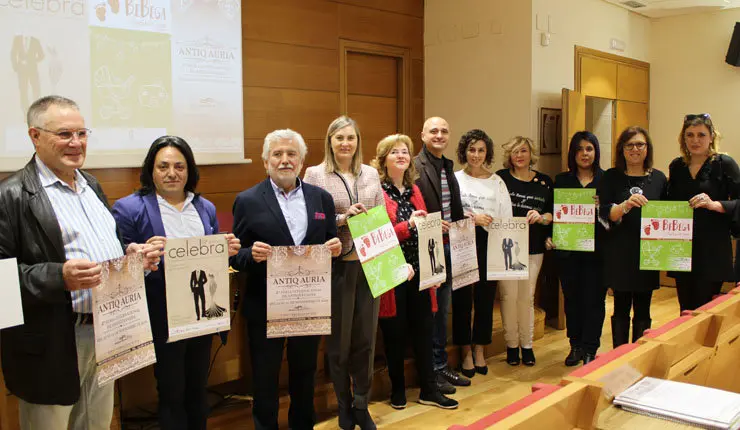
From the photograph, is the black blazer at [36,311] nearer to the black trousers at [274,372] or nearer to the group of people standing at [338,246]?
the group of people standing at [338,246]

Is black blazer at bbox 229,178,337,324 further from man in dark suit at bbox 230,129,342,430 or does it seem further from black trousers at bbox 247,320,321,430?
black trousers at bbox 247,320,321,430

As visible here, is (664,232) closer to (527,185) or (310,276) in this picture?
(527,185)

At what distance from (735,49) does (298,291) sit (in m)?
5.86

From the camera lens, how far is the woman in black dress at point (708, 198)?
3.50 metres

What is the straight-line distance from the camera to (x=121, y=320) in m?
2.10

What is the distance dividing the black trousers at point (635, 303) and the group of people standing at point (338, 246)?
1cm

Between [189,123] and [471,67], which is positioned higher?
[471,67]

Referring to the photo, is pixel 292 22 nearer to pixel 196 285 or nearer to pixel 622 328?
pixel 196 285

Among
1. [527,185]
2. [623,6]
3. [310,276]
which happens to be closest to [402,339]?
[310,276]

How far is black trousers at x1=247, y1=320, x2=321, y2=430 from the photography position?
2.70 m

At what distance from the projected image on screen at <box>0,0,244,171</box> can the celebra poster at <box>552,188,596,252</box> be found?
2225 mm

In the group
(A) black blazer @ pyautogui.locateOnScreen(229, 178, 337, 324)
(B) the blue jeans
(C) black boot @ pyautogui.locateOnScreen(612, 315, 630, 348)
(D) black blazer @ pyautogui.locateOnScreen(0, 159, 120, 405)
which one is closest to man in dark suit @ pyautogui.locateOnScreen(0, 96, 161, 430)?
(D) black blazer @ pyautogui.locateOnScreen(0, 159, 120, 405)

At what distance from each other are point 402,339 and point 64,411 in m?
1.85

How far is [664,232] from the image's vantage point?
3.54 meters
